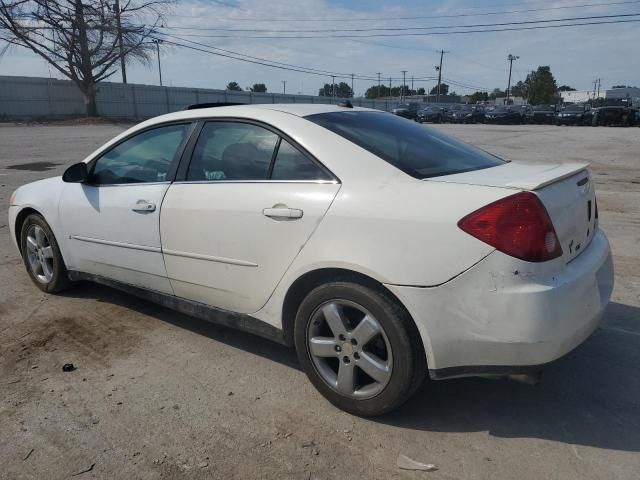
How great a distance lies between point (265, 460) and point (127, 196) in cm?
208

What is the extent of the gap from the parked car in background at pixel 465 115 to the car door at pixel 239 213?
1750 inches

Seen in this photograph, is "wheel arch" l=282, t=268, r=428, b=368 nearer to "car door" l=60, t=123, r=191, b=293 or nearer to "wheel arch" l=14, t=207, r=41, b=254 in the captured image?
"car door" l=60, t=123, r=191, b=293

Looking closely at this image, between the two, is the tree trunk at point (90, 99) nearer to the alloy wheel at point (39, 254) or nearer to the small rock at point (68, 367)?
the alloy wheel at point (39, 254)

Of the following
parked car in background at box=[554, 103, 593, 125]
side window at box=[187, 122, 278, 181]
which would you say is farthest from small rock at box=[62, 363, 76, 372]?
parked car in background at box=[554, 103, 593, 125]

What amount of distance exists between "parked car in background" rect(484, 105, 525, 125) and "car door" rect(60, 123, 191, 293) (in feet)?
141

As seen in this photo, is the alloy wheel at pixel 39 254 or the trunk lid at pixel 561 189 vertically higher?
the trunk lid at pixel 561 189

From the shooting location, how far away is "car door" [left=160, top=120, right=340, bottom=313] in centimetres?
278

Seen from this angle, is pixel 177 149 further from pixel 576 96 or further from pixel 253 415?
pixel 576 96

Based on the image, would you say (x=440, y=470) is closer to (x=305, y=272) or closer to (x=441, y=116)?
(x=305, y=272)

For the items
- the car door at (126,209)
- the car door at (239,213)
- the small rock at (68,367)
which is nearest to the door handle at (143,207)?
the car door at (126,209)

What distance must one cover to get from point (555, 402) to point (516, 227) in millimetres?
1154

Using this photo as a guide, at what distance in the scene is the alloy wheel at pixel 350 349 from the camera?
2572 mm

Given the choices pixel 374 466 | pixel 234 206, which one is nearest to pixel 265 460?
pixel 374 466

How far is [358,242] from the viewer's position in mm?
2514
